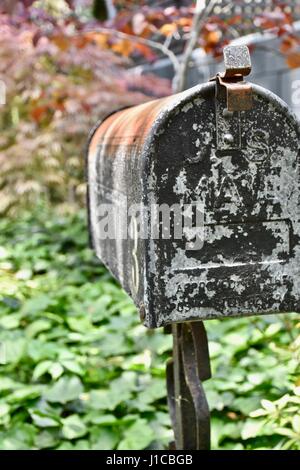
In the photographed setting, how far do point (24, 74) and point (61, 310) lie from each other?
11.9ft

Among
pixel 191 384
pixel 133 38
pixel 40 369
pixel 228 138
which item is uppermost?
pixel 133 38

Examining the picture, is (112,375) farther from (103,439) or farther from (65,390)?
(103,439)

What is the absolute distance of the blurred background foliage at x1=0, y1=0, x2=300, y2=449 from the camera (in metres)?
2.43

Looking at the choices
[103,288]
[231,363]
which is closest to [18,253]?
[103,288]

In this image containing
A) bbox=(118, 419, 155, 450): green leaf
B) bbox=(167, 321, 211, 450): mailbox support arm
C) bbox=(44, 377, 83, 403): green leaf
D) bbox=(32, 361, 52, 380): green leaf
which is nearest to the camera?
bbox=(167, 321, 211, 450): mailbox support arm

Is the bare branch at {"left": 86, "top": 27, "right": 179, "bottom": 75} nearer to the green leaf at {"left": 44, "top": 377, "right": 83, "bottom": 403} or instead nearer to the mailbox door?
the green leaf at {"left": 44, "top": 377, "right": 83, "bottom": 403}

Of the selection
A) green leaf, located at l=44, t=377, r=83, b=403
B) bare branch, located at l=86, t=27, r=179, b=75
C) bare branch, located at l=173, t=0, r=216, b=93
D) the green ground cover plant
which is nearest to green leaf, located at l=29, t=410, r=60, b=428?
the green ground cover plant

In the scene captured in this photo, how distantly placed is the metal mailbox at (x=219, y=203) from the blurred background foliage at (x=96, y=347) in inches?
20.1

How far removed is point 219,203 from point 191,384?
65 centimetres

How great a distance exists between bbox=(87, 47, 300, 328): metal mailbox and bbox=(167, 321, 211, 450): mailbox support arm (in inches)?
17.2

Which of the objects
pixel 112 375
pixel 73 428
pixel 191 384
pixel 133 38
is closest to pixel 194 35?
pixel 133 38

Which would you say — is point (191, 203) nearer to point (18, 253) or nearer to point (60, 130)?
point (18, 253)

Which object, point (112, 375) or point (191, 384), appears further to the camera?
point (112, 375)

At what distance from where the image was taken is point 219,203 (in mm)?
1295
